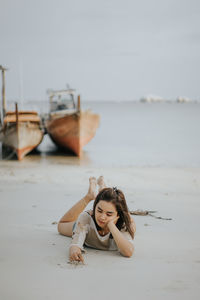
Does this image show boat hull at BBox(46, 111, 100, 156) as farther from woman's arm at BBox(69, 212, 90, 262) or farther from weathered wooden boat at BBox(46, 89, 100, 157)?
woman's arm at BBox(69, 212, 90, 262)

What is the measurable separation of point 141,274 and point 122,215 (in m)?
0.60

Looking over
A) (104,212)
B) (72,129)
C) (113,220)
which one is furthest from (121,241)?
(72,129)

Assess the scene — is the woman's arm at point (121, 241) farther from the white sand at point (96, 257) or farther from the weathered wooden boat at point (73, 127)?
the weathered wooden boat at point (73, 127)

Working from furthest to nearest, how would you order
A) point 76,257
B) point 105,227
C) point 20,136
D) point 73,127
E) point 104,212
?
point 73,127 → point 20,136 → point 105,227 → point 104,212 → point 76,257

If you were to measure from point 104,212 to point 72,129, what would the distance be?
11197mm

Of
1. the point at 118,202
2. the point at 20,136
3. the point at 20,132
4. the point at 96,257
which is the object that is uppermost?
the point at 118,202

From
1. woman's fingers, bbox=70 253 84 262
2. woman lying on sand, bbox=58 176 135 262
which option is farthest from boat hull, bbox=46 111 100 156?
woman's fingers, bbox=70 253 84 262

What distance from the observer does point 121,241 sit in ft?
10.6

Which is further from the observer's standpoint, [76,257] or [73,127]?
[73,127]

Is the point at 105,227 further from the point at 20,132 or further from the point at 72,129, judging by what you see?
the point at 72,129

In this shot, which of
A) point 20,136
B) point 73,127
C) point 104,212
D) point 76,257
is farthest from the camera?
point 73,127

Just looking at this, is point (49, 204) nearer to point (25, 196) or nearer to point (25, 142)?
point (25, 196)

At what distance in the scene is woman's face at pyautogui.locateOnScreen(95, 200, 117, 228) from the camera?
321cm

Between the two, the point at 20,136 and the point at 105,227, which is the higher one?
the point at 105,227
